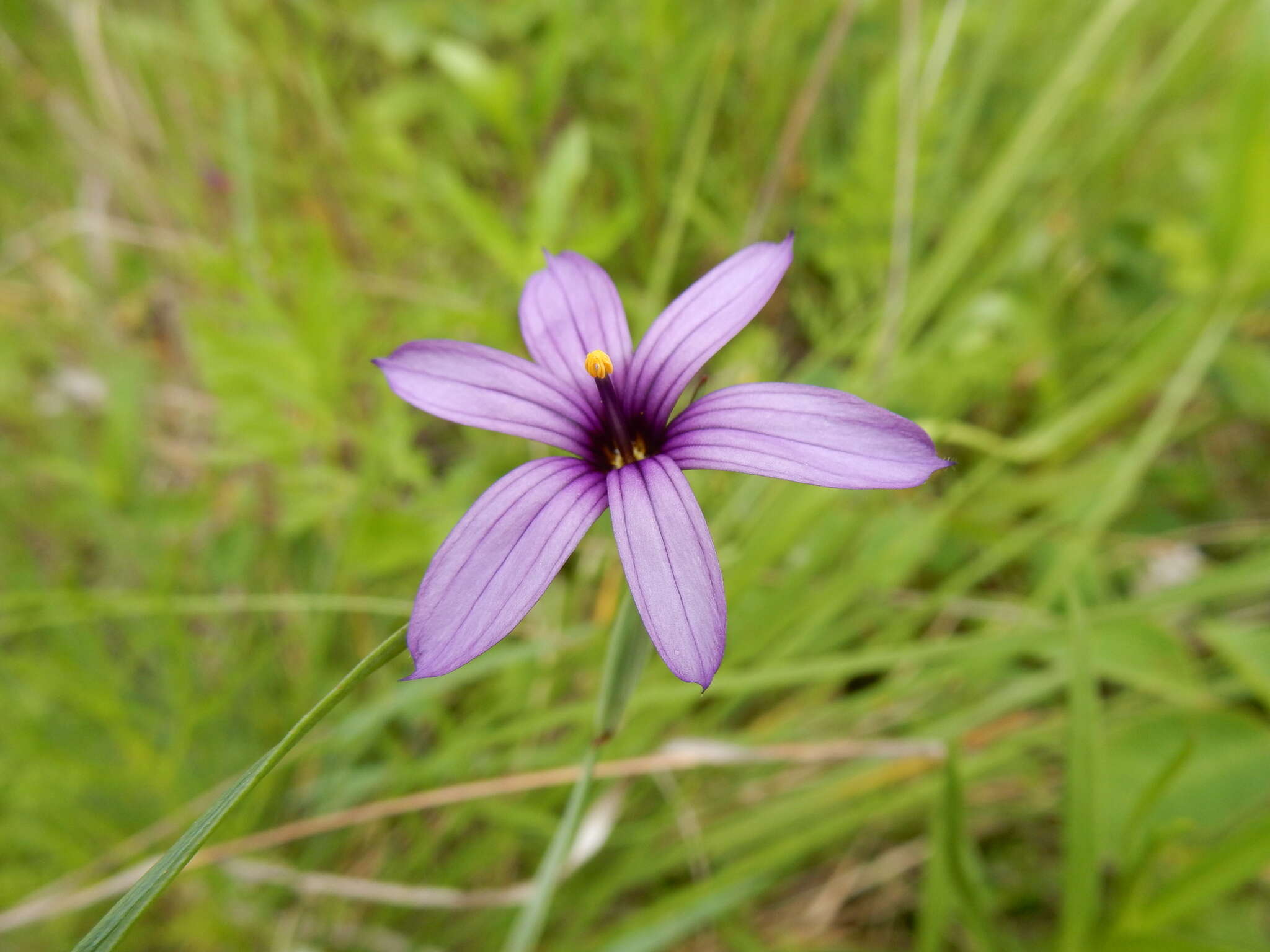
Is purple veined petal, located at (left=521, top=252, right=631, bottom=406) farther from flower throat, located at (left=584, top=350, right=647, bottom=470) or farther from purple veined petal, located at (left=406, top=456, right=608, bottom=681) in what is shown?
purple veined petal, located at (left=406, top=456, right=608, bottom=681)

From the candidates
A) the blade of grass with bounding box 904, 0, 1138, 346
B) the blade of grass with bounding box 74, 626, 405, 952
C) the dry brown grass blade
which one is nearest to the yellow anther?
the blade of grass with bounding box 74, 626, 405, 952

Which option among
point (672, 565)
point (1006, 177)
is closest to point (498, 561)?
point (672, 565)

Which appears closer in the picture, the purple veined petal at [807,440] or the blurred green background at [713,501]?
the purple veined petal at [807,440]

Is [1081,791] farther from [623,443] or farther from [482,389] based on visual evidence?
[482,389]

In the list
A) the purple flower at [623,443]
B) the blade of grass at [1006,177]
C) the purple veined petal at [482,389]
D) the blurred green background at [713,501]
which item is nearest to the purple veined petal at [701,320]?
the purple flower at [623,443]

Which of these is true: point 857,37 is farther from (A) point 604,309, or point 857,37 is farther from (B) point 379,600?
(B) point 379,600

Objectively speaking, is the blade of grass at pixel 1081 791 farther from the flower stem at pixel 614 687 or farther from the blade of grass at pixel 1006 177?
the blade of grass at pixel 1006 177

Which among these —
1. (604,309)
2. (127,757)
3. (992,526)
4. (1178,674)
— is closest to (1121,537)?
(992,526)
